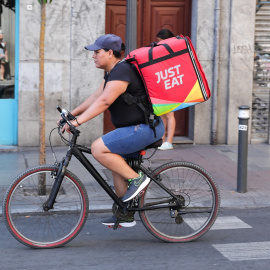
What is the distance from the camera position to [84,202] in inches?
221

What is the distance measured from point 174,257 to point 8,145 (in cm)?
609

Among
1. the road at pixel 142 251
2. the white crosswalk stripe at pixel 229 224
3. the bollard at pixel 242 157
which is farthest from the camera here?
the bollard at pixel 242 157

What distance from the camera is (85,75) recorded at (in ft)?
36.1

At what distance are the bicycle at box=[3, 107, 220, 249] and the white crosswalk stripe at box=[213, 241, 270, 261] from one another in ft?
0.93

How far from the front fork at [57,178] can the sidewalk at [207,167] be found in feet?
4.90

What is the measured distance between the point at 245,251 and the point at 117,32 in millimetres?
6484

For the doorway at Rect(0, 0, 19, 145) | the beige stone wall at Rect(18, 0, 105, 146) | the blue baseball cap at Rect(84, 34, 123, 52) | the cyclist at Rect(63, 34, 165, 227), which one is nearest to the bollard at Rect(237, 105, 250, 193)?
the cyclist at Rect(63, 34, 165, 227)

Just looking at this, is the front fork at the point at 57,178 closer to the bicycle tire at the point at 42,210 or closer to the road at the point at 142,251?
the bicycle tire at the point at 42,210

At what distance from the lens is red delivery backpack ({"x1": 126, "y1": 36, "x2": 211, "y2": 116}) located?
5.45 m

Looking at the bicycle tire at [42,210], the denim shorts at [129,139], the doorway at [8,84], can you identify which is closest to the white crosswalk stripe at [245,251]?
the denim shorts at [129,139]

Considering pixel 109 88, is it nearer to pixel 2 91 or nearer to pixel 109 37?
pixel 109 37

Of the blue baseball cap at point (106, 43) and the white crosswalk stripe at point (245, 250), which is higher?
the blue baseball cap at point (106, 43)

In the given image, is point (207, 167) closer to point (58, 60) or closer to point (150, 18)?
point (58, 60)

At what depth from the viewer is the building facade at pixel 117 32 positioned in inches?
426
